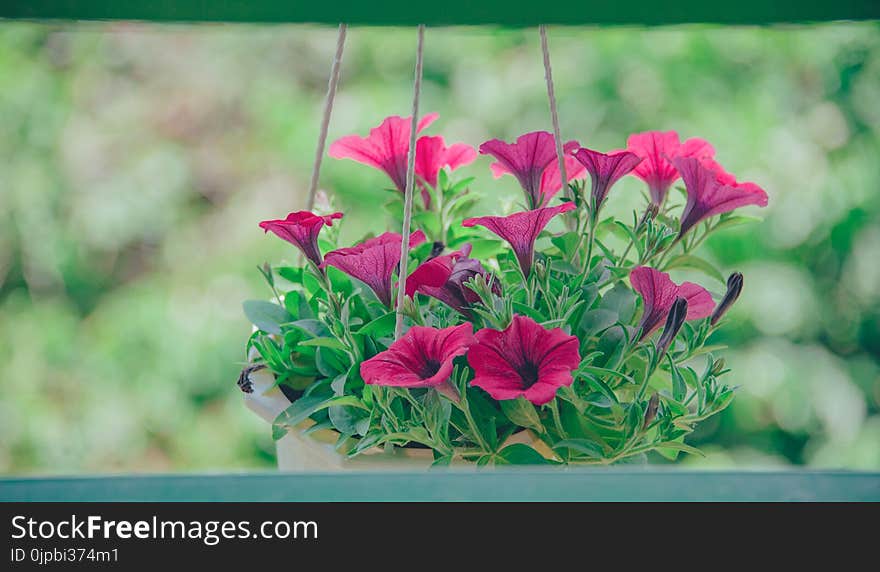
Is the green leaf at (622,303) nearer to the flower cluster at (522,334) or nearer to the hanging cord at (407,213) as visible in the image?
the flower cluster at (522,334)

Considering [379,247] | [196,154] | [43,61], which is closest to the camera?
[379,247]

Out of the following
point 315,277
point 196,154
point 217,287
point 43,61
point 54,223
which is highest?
point 43,61

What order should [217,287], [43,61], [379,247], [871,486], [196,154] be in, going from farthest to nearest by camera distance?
[196,154] → [43,61] → [217,287] → [379,247] → [871,486]

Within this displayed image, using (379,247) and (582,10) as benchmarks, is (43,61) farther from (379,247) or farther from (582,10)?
(582,10)

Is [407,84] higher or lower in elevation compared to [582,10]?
higher

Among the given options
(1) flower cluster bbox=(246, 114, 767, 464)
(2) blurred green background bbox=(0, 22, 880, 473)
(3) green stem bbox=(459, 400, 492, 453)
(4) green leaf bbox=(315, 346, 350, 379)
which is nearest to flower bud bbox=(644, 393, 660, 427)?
(1) flower cluster bbox=(246, 114, 767, 464)

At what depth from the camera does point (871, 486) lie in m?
0.43

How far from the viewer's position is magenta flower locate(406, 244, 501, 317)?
1.95 feet

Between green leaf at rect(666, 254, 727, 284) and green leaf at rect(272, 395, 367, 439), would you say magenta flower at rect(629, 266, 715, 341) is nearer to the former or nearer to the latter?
green leaf at rect(666, 254, 727, 284)

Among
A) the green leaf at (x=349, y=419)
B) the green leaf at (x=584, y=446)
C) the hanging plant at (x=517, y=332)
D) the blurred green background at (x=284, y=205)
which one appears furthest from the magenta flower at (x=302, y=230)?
the blurred green background at (x=284, y=205)

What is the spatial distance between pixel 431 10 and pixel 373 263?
0.21 meters
